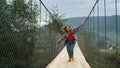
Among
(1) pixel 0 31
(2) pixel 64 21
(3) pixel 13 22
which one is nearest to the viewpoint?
(1) pixel 0 31

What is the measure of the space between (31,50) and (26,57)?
624 millimetres

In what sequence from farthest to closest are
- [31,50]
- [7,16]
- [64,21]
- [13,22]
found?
[64,21]
[31,50]
[13,22]
[7,16]

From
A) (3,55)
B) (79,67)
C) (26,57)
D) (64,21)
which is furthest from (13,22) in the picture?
(64,21)

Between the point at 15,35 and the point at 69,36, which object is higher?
the point at 15,35

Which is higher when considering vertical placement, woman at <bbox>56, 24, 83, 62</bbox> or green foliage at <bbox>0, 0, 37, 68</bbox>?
green foliage at <bbox>0, 0, 37, 68</bbox>

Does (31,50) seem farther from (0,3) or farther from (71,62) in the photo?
(71,62)

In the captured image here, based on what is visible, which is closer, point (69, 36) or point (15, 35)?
point (15, 35)

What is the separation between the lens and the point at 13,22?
659cm

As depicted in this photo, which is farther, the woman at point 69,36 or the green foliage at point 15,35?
the woman at point 69,36

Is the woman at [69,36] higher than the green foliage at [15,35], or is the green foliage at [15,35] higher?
the green foliage at [15,35]

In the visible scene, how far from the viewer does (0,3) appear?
615cm

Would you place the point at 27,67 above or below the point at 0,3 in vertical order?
below

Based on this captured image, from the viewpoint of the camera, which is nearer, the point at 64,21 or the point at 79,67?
the point at 79,67

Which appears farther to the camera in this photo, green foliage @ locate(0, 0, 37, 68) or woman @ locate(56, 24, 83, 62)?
woman @ locate(56, 24, 83, 62)
